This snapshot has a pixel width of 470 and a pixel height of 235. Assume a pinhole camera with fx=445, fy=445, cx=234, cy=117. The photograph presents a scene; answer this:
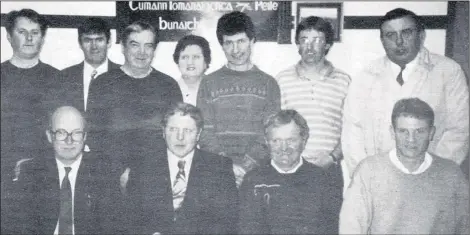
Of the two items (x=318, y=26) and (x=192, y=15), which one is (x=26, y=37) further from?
(x=318, y=26)

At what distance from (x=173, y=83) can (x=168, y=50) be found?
0.11 m

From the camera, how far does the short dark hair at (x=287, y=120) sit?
139cm

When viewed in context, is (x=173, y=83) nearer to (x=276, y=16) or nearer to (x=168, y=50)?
(x=168, y=50)

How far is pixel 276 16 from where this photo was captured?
1.41 m

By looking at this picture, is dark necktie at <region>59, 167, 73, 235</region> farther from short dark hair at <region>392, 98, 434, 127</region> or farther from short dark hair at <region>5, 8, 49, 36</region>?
short dark hair at <region>392, 98, 434, 127</region>

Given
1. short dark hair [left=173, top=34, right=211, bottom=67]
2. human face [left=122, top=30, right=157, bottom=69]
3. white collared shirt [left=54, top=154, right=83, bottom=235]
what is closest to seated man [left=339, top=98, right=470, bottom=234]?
short dark hair [left=173, top=34, right=211, bottom=67]

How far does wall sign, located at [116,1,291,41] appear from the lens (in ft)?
4.62

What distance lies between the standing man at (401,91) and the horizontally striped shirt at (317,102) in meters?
0.04

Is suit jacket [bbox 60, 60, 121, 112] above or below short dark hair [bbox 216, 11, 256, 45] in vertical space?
below

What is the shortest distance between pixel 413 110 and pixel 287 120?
392mm

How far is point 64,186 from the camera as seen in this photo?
142 centimetres

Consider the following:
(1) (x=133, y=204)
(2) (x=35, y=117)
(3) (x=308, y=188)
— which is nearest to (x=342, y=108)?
(3) (x=308, y=188)

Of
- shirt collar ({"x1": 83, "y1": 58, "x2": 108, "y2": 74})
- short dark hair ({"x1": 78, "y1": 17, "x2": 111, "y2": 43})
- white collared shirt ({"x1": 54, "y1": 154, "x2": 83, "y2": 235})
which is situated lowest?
white collared shirt ({"x1": 54, "y1": 154, "x2": 83, "y2": 235})

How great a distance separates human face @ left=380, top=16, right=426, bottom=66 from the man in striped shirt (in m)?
0.16
